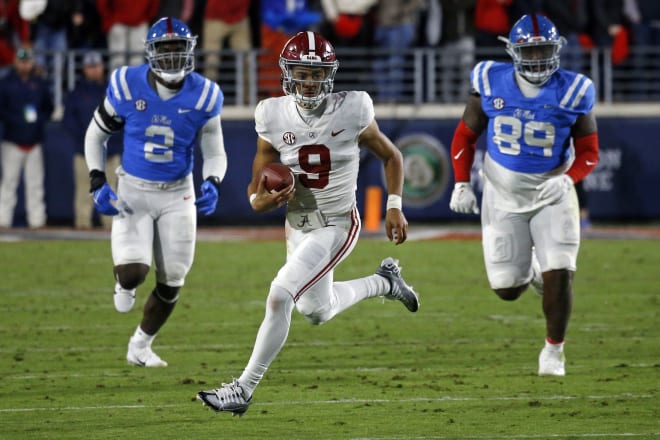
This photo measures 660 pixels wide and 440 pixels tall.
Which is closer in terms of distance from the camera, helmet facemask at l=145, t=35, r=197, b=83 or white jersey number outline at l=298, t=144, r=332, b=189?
white jersey number outline at l=298, t=144, r=332, b=189

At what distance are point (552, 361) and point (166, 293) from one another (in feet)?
6.20

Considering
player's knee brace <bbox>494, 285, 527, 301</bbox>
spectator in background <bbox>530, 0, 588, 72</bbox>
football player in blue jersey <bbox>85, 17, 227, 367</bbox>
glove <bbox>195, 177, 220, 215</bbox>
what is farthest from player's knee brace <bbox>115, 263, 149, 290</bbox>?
spectator in background <bbox>530, 0, 588, 72</bbox>

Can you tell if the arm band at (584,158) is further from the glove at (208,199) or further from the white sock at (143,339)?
the white sock at (143,339)

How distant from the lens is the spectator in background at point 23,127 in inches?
519

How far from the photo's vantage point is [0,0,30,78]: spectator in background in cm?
1370

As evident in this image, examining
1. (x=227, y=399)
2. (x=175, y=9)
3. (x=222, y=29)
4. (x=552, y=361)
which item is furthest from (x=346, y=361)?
(x=222, y=29)

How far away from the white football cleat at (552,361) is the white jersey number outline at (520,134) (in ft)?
3.02

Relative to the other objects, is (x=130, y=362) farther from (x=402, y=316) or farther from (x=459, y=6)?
(x=459, y=6)

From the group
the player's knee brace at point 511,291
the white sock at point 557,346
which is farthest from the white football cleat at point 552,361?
the player's knee brace at point 511,291

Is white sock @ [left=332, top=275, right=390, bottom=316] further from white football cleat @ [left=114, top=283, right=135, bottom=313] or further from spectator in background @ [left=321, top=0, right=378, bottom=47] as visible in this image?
spectator in background @ [left=321, top=0, right=378, bottom=47]

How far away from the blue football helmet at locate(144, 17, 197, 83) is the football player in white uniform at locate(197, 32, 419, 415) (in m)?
1.01

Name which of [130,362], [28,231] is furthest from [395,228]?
[28,231]

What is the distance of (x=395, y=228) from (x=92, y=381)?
1715mm

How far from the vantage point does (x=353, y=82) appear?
1477 cm
